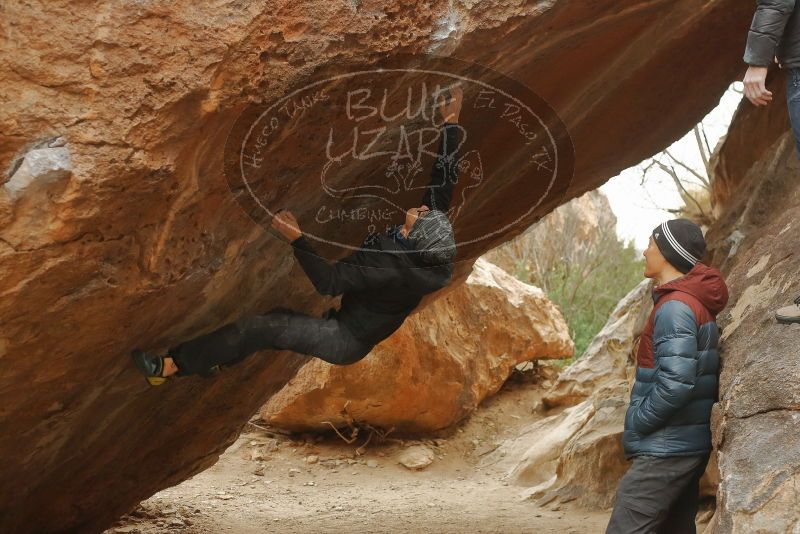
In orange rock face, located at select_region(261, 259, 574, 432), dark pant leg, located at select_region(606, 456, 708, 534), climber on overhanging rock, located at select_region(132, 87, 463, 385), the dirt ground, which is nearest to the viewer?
dark pant leg, located at select_region(606, 456, 708, 534)

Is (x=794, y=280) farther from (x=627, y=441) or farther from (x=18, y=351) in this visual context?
(x=18, y=351)

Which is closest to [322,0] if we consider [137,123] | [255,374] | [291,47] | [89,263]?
[291,47]

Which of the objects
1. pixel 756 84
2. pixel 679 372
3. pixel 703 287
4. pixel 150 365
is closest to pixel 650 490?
pixel 679 372

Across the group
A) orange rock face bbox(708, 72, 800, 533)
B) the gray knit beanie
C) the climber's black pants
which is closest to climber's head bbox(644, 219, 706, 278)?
the gray knit beanie

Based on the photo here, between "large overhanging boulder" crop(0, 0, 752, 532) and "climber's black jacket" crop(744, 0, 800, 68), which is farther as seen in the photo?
"climber's black jacket" crop(744, 0, 800, 68)

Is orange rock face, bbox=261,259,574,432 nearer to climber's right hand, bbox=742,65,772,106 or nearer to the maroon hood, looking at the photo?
the maroon hood

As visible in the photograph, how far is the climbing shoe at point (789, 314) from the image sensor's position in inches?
132

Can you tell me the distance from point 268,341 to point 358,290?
507mm

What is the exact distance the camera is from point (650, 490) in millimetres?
3459

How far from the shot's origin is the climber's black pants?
3.90 meters

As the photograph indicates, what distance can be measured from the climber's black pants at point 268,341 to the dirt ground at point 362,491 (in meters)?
2.54

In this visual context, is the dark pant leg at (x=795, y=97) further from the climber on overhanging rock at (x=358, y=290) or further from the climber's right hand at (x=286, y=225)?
the climber's right hand at (x=286, y=225)

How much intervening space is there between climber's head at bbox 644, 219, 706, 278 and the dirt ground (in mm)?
2650
